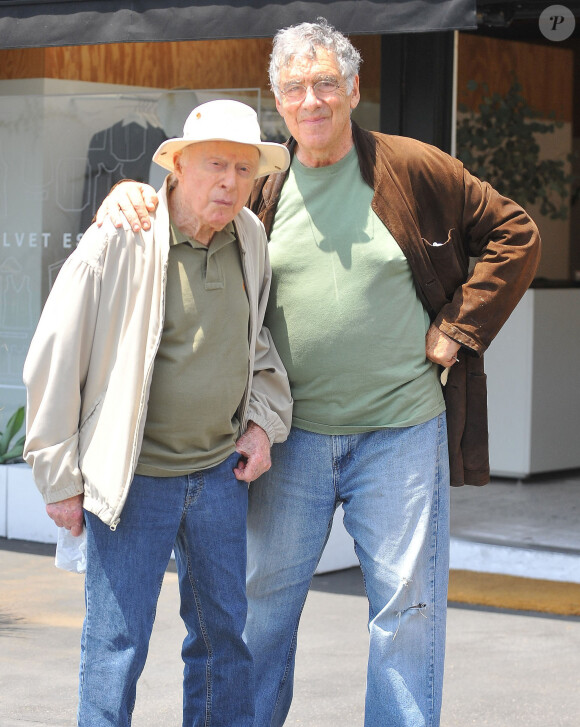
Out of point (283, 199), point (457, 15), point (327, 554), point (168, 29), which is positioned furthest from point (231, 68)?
point (283, 199)

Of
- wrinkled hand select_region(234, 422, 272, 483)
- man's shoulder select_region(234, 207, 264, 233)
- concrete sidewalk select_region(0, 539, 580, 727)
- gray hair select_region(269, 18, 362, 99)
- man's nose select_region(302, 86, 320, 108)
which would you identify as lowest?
concrete sidewalk select_region(0, 539, 580, 727)

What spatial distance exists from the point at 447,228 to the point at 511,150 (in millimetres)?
5109

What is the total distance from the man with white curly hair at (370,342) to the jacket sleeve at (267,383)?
0.17ft

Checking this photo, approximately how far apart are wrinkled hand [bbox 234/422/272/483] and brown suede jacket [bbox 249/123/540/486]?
551 mm

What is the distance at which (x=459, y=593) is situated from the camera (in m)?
5.78

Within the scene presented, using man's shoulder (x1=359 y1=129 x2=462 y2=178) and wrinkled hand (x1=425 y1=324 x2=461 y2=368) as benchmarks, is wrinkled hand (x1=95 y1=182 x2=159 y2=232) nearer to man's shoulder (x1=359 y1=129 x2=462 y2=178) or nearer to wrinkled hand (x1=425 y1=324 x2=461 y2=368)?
man's shoulder (x1=359 y1=129 x2=462 y2=178)

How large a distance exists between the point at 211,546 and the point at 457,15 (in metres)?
2.54

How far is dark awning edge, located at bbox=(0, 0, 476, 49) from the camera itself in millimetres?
4953

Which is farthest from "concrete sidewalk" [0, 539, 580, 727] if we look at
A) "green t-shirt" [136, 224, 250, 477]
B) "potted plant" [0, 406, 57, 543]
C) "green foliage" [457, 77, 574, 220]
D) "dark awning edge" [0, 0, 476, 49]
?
"green foliage" [457, 77, 574, 220]

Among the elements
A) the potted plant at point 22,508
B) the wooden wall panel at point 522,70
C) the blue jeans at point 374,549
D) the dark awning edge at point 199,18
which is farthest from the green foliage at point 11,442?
the blue jeans at point 374,549

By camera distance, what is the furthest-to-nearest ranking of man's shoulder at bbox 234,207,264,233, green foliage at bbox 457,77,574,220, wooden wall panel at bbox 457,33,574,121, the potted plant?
wooden wall panel at bbox 457,33,574,121
green foliage at bbox 457,77,574,220
the potted plant
man's shoulder at bbox 234,207,264,233

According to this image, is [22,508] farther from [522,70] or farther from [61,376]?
[522,70]

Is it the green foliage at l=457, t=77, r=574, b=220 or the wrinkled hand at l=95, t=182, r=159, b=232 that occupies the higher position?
the green foliage at l=457, t=77, r=574, b=220

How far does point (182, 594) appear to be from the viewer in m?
3.29
